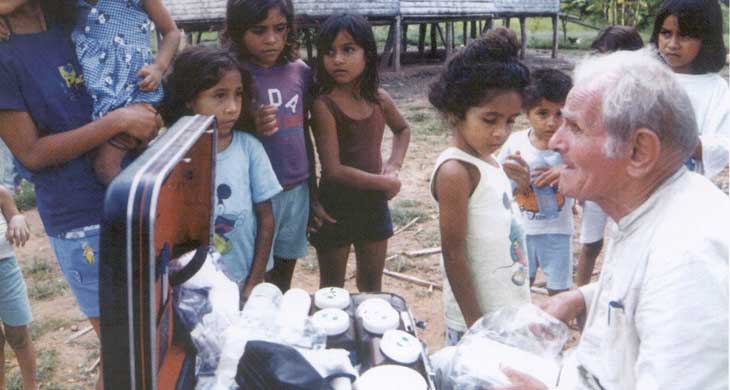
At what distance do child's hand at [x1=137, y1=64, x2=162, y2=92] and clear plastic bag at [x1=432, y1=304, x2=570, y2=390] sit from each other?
66.5 inches

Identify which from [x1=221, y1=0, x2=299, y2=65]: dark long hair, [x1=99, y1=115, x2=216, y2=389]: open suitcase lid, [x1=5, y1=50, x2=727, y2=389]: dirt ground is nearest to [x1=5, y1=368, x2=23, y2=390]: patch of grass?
[x1=5, y1=50, x2=727, y2=389]: dirt ground

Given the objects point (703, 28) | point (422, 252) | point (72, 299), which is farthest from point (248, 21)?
point (422, 252)

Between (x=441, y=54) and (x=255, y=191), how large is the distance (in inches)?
798

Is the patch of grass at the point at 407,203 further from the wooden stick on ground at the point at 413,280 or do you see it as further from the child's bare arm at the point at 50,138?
the child's bare arm at the point at 50,138

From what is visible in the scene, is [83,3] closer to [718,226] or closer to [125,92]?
[125,92]

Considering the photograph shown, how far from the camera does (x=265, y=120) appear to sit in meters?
3.02

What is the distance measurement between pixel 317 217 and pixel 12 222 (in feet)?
5.21

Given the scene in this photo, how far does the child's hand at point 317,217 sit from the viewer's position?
136 inches

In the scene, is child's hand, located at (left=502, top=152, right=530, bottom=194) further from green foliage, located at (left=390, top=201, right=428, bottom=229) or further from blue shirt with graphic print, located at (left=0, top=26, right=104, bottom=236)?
green foliage, located at (left=390, top=201, right=428, bottom=229)

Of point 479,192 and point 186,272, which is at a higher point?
point 186,272

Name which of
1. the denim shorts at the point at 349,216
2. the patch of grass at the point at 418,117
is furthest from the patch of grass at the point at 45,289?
the patch of grass at the point at 418,117

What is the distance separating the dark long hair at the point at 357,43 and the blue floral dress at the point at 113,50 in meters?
0.97

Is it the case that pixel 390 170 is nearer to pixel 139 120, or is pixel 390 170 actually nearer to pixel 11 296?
pixel 139 120

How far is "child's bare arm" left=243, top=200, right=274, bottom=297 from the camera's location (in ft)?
9.96
